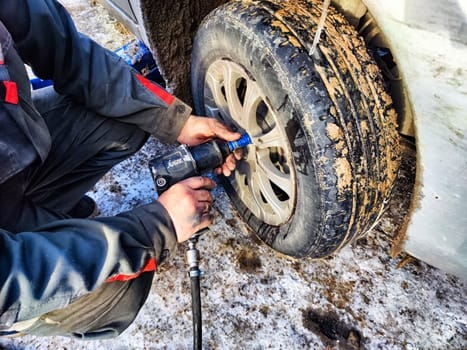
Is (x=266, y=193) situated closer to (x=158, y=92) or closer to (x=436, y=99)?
(x=158, y=92)

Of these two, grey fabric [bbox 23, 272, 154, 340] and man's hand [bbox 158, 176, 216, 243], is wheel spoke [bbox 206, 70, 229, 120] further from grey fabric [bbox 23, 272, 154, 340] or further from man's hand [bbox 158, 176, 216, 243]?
grey fabric [bbox 23, 272, 154, 340]

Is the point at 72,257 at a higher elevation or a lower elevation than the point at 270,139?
lower

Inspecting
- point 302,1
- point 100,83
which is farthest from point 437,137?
point 100,83

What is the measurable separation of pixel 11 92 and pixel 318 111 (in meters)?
0.89

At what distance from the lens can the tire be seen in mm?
1039

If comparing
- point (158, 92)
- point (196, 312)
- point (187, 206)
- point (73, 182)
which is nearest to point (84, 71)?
point (158, 92)

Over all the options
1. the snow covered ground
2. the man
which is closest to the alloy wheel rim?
the man

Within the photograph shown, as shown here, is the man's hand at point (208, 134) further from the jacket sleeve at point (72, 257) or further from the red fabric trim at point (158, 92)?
the jacket sleeve at point (72, 257)

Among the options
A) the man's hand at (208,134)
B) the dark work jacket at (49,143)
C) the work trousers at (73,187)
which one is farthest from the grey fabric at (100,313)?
the man's hand at (208,134)

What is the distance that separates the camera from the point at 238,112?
4.89 ft

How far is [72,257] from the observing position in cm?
101

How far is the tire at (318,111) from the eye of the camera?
1.04 meters

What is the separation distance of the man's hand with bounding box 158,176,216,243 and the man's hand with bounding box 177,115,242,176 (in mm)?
234

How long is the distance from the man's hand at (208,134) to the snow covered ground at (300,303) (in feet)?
1.34
